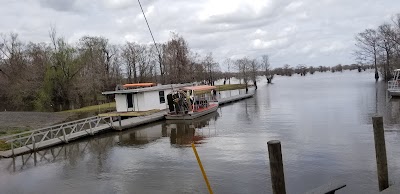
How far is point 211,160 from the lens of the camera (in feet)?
55.7

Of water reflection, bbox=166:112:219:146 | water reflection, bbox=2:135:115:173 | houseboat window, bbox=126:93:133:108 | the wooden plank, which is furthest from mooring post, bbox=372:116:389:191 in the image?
houseboat window, bbox=126:93:133:108

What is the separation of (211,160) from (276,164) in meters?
9.80

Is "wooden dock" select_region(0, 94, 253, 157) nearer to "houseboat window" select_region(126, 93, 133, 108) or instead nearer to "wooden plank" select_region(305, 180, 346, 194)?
"houseboat window" select_region(126, 93, 133, 108)

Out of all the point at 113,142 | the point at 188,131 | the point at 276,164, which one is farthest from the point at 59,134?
the point at 276,164

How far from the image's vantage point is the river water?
13.5 metres

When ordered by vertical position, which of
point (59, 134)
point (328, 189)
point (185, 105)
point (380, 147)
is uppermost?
point (185, 105)

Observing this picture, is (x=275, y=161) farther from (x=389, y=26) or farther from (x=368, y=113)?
(x=389, y=26)

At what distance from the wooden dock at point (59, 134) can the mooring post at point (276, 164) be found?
1664 cm

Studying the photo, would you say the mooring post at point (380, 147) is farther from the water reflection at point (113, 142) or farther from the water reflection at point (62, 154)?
the water reflection at point (62, 154)

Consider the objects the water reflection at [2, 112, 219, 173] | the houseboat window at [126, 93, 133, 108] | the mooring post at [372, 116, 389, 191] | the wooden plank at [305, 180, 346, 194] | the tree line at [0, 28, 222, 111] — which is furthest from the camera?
the tree line at [0, 28, 222, 111]

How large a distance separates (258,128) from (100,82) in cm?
4297

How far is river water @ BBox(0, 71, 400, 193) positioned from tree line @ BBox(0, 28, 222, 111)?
2683 centimetres

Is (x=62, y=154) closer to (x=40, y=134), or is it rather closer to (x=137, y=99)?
(x=40, y=134)

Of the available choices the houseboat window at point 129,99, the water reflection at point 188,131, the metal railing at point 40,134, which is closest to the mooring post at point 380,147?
the water reflection at point 188,131
